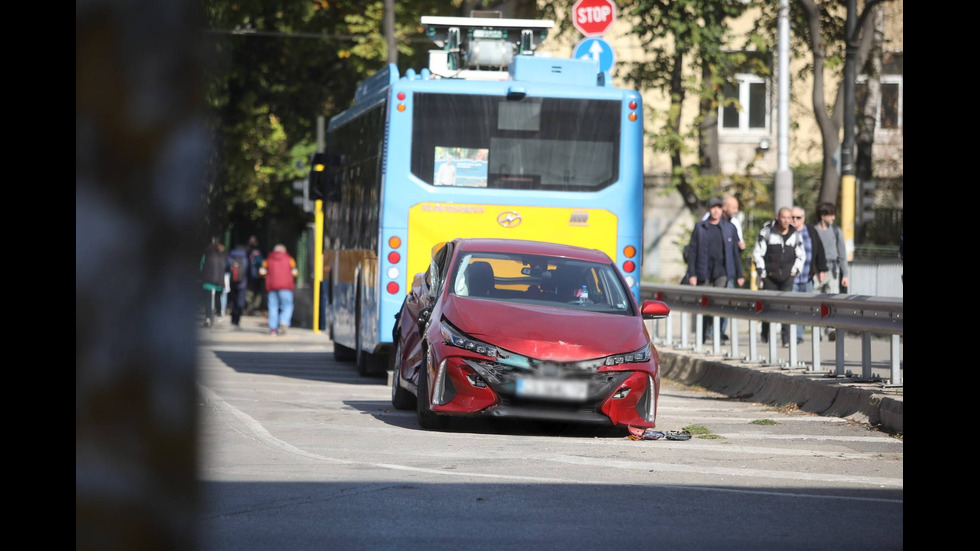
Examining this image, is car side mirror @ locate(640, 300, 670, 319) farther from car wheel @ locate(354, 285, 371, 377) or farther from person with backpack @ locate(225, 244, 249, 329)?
person with backpack @ locate(225, 244, 249, 329)

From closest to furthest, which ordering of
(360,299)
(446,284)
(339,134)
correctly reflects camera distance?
(446,284) → (360,299) → (339,134)

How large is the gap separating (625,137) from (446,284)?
486cm

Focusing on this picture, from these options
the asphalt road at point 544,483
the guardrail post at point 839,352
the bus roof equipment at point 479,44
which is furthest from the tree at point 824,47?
the asphalt road at point 544,483

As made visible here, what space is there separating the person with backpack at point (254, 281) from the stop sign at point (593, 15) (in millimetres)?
16147

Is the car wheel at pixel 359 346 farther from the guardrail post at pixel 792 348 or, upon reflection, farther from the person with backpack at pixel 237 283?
the person with backpack at pixel 237 283

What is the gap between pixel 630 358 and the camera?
1073 centimetres

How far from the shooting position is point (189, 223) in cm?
170

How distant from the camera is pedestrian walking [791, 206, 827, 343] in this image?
19562 millimetres

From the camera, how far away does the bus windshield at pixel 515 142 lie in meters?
15.9

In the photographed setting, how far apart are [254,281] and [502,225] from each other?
78.7ft

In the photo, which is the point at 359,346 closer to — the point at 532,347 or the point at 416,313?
the point at 416,313

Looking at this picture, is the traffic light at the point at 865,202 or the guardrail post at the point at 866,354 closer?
the guardrail post at the point at 866,354
